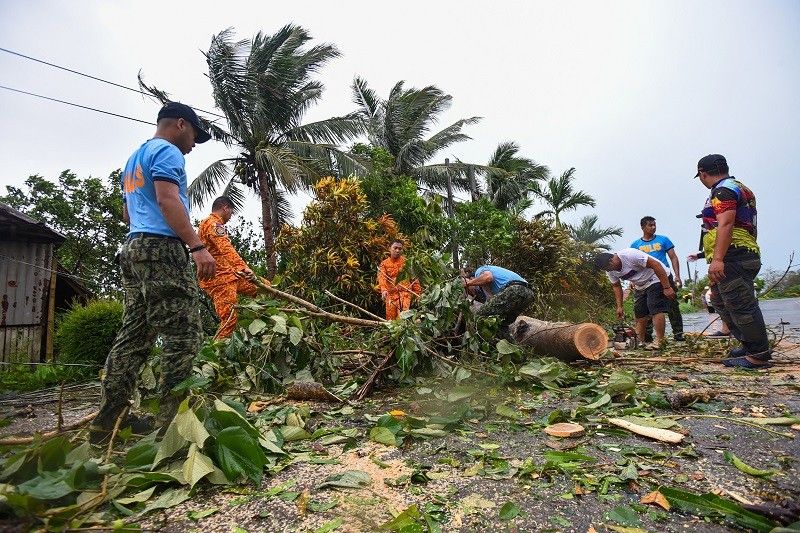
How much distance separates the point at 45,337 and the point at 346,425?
709 centimetres

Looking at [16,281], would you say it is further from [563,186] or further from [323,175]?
[563,186]

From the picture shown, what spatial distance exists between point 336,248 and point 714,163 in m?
5.83

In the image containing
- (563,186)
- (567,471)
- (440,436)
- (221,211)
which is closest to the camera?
(567,471)

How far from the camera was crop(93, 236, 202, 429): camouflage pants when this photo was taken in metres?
2.32

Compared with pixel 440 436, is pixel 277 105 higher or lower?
higher

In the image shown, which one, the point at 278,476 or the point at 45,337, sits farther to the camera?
the point at 45,337

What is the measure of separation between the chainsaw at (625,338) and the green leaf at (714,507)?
14.8 feet

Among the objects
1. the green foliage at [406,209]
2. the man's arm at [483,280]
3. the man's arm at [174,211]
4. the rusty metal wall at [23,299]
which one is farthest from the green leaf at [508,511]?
the green foliage at [406,209]

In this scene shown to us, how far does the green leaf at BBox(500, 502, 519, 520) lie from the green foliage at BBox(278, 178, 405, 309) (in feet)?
20.7

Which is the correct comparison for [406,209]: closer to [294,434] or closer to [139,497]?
[294,434]

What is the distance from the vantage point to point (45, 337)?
7199 millimetres

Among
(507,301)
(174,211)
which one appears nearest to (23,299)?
(174,211)

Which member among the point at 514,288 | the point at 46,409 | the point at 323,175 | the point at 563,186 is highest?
the point at 563,186

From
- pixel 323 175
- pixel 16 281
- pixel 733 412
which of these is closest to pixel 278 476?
pixel 733 412
